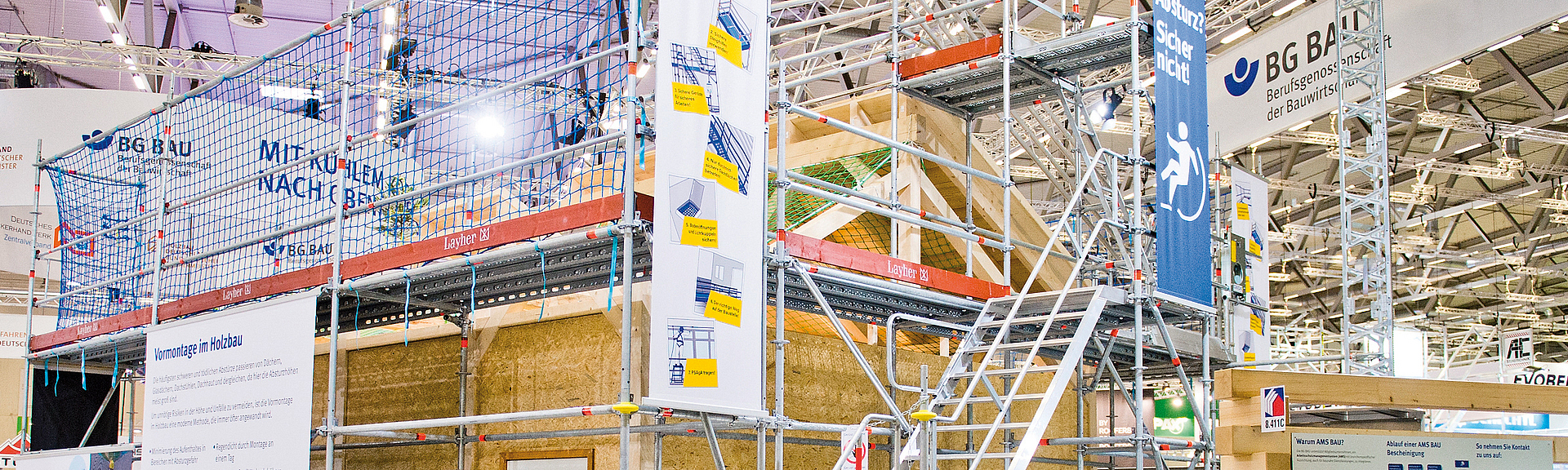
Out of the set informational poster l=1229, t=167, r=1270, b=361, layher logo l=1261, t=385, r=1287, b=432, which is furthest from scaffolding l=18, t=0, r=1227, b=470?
layher logo l=1261, t=385, r=1287, b=432

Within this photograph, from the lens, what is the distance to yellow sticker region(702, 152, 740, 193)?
655 centimetres

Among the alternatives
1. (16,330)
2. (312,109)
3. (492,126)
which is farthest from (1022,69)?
(16,330)

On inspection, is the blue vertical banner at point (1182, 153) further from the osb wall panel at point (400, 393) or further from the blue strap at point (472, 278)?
the osb wall panel at point (400, 393)

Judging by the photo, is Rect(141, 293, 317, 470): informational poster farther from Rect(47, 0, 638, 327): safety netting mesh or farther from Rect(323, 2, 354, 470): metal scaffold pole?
Rect(47, 0, 638, 327): safety netting mesh

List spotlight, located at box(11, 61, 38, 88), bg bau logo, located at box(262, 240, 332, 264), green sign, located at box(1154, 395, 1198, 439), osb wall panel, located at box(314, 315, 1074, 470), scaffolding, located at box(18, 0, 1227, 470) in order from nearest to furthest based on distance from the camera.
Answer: scaffolding, located at box(18, 0, 1227, 470), osb wall panel, located at box(314, 315, 1074, 470), bg bau logo, located at box(262, 240, 332, 264), spotlight, located at box(11, 61, 38, 88), green sign, located at box(1154, 395, 1198, 439)

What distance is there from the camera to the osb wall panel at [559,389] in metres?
9.01

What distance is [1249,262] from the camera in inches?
528

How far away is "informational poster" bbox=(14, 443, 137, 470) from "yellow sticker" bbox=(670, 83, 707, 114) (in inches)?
249

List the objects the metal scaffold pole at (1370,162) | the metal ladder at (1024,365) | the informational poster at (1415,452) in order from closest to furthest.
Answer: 1. the informational poster at (1415,452)
2. the metal ladder at (1024,365)
3. the metal scaffold pole at (1370,162)

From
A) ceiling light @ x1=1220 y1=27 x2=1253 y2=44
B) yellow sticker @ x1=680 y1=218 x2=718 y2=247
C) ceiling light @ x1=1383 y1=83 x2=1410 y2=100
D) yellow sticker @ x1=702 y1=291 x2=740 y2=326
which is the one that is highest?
ceiling light @ x1=1220 y1=27 x2=1253 y2=44

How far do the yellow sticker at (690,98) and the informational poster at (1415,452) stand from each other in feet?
10.7

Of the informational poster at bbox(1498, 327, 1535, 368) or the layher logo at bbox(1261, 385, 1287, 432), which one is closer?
the layher logo at bbox(1261, 385, 1287, 432)

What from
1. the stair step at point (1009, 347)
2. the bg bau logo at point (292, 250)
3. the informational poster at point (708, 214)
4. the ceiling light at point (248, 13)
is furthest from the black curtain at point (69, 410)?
the stair step at point (1009, 347)

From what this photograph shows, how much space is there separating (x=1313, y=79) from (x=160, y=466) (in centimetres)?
1088
